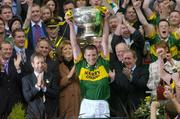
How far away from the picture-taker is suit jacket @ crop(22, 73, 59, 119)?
41.6ft

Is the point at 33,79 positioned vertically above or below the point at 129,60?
below

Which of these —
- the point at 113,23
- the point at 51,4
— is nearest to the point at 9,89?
the point at 113,23

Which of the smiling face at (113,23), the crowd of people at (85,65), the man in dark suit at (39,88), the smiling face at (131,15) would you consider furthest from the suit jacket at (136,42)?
the man in dark suit at (39,88)

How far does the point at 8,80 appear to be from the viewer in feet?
43.1

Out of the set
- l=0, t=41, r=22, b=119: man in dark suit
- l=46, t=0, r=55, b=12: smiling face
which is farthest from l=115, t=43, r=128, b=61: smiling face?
l=46, t=0, r=55, b=12: smiling face

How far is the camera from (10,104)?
42.9 ft

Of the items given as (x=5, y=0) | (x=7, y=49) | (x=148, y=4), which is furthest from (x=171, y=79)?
(x=5, y=0)

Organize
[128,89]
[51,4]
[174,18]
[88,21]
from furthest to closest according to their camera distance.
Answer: [51,4]
[174,18]
[88,21]
[128,89]

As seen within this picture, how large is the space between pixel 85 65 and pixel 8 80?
1514 mm

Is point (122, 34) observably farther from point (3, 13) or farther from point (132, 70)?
point (3, 13)

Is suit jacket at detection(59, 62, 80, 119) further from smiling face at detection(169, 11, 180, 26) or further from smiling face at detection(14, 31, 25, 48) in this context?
smiling face at detection(169, 11, 180, 26)

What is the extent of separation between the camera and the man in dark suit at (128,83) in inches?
518

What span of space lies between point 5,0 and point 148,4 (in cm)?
333

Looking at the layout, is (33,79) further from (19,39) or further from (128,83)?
(128,83)
